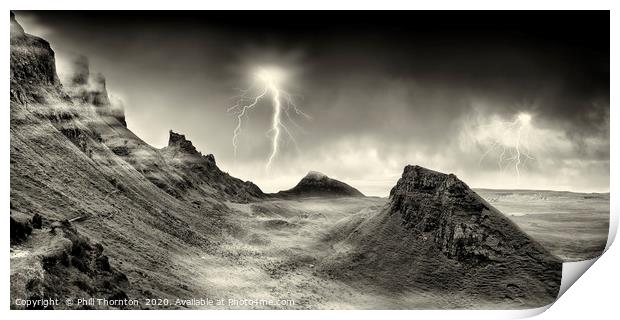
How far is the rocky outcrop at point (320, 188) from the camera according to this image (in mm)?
15679

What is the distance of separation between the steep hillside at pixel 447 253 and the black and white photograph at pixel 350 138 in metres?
0.06

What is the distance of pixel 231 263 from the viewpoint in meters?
13.6

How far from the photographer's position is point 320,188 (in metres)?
19.3

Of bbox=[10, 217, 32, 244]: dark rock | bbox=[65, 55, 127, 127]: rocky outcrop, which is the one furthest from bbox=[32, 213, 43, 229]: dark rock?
bbox=[65, 55, 127, 127]: rocky outcrop

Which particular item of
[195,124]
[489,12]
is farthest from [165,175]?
[489,12]

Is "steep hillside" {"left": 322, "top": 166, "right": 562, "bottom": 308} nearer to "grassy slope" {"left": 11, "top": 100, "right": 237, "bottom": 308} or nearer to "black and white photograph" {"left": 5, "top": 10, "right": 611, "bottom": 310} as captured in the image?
"black and white photograph" {"left": 5, "top": 10, "right": 611, "bottom": 310}

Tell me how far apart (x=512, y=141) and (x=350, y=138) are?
477cm

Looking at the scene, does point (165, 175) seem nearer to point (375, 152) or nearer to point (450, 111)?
point (375, 152)

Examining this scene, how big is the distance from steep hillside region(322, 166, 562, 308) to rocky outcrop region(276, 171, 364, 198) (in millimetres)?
2037

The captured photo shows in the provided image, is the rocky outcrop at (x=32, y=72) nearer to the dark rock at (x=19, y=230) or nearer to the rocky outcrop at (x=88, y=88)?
the rocky outcrop at (x=88, y=88)

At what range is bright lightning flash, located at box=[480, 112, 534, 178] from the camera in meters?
12.3

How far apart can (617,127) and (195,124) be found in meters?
12.2

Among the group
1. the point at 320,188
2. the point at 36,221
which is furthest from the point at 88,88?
the point at 320,188

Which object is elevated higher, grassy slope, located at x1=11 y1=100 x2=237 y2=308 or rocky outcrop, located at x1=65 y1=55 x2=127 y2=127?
rocky outcrop, located at x1=65 y1=55 x2=127 y2=127
